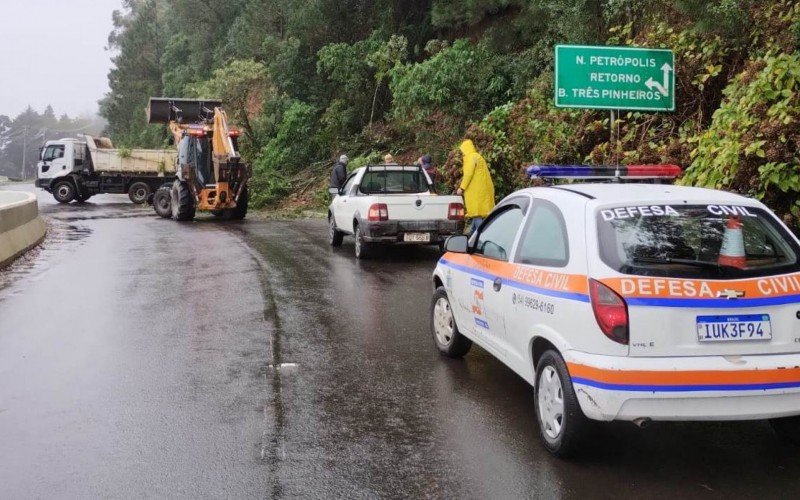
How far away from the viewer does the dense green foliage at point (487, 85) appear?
378 inches

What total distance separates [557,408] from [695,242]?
129 centimetres

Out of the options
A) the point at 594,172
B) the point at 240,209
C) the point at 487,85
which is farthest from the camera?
the point at 240,209

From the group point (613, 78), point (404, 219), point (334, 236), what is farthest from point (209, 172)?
point (613, 78)

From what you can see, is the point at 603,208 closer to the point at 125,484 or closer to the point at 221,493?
the point at 221,493

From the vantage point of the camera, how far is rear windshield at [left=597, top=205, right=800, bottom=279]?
14.1ft

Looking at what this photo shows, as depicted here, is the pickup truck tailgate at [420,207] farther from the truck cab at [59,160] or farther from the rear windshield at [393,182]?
the truck cab at [59,160]

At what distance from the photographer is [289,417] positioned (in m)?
5.30

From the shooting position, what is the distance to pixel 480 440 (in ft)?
15.9

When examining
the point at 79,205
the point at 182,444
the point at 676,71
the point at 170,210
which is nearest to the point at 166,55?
the point at 79,205

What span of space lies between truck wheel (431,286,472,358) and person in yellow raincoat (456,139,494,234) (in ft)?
17.7

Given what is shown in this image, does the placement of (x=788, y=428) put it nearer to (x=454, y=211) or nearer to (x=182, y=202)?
(x=454, y=211)

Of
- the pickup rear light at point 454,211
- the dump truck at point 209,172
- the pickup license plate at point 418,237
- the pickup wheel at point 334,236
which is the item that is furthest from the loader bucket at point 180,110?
the pickup rear light at point 454,211

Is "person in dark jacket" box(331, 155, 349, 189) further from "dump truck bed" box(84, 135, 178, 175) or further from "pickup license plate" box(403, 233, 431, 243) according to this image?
"dump truck bed" box(84, 135, 178, 175)

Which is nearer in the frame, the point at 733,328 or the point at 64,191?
the point at 733,328
